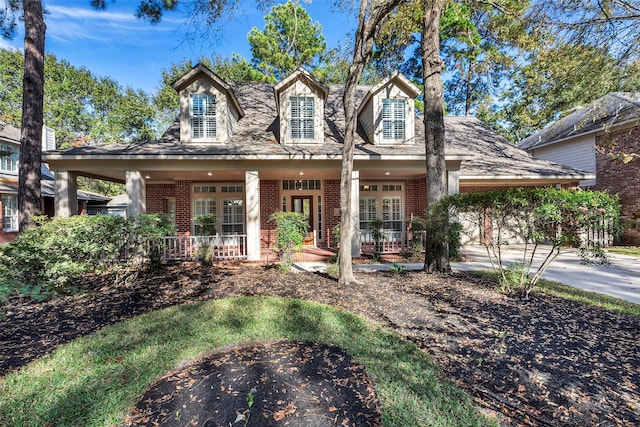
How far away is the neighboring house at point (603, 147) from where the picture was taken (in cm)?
1182

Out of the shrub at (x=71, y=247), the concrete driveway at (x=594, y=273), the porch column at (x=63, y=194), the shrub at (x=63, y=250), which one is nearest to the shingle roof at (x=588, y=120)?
the concrete driveway at (x=594, y=273)

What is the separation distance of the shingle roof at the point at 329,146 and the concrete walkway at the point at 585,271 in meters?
3.43

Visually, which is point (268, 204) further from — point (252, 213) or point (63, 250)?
point (63, 250)

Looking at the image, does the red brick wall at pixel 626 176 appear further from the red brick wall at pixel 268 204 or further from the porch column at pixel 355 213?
the red brick wall at pixel 268 204

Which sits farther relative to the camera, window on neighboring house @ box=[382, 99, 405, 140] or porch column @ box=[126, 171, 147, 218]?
window on neighboring house @ box=[382, 99, 405, 140]

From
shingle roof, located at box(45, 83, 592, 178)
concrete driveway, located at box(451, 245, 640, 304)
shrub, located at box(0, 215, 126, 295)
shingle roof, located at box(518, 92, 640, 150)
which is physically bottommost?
concrete driveway, located at box(451, 245, 640, 304)

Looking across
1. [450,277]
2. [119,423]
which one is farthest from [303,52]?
[119,423]

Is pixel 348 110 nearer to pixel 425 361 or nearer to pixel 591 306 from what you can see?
pixel 425 361

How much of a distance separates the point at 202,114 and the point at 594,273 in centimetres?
1284

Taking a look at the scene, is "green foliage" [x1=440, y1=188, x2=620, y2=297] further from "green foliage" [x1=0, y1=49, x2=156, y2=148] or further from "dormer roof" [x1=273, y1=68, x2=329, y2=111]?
"green foliage" [x1=0, y1=49, x2=156, y2=148]

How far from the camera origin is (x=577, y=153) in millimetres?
14602

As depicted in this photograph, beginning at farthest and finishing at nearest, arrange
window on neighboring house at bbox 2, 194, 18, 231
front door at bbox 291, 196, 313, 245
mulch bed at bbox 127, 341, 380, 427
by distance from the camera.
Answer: window on neighboring house at bbox 2, 194, 18, 231, front door at bbox 291, 196, 313, 245, mulch bed at bbox 127, 341, 380, 427

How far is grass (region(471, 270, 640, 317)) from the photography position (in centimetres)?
468

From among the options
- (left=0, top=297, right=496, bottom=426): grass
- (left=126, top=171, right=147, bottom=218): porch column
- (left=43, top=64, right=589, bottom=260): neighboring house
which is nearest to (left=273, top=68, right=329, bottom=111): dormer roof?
(left=43, top=64, right=589, bottom=260): neighboring house
